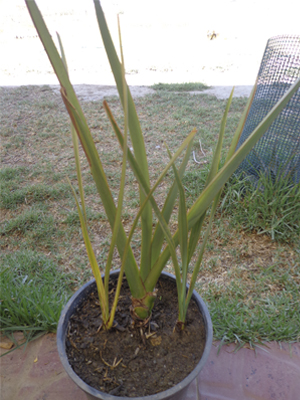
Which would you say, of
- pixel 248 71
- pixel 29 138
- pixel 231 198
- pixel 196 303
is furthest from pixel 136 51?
pixel 196 303

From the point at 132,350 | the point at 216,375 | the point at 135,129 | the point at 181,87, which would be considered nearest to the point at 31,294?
the point at 132,350

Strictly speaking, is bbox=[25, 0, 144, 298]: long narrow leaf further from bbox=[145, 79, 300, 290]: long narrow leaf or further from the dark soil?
the dark soil

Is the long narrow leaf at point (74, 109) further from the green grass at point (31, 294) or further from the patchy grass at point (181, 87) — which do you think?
the patchy grass at point (181, 87)

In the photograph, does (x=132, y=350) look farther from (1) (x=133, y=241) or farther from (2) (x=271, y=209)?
(2) (x=271, y=209)

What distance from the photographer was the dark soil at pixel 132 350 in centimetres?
79

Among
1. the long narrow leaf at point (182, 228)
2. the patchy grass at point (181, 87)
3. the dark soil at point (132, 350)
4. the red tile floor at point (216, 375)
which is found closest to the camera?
the long narrow leaf at point (182, 228)

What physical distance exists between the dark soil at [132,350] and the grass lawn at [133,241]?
36cm

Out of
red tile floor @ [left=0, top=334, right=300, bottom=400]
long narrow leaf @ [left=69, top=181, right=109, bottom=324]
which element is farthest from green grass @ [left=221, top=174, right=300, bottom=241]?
long narrow leaf @ [left=69, top=181, right=109, bottom=324]

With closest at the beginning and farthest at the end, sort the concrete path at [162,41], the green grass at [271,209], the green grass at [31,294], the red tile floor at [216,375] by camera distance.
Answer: the red tile floor at [216,375], the green grass at [31,294], the green grass at [271,209], the concrete path at [162,41]

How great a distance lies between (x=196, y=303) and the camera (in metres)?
0.94

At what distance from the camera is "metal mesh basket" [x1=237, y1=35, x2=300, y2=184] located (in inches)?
68.9

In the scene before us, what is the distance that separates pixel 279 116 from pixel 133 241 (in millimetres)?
1133

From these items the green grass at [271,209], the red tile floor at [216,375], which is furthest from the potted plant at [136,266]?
the green grass at [271,209]

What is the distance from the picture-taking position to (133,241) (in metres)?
1.76
